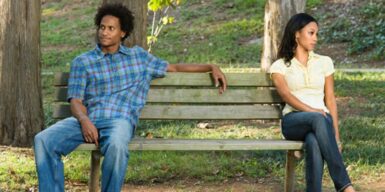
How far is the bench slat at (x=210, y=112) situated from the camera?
616 cm

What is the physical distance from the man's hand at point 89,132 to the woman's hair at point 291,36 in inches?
60.6

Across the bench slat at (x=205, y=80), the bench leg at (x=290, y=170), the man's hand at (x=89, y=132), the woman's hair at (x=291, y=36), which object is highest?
the woman's hair at (x=291, y=36)

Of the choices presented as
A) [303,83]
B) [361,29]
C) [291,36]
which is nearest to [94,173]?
[303,83]

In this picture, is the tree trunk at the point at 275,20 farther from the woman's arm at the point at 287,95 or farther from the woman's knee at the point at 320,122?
the woman's knee at the point at 320,122

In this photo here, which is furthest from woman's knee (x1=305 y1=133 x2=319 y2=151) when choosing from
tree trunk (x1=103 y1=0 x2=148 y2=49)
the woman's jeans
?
tree trunk (x1=103 y1=0 x2=148 y2=49)

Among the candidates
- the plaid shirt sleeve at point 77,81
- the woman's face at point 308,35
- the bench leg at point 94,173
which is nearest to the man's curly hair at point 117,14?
the plaid shirt sleeve at point 77,81

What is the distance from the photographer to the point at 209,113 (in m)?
6.22

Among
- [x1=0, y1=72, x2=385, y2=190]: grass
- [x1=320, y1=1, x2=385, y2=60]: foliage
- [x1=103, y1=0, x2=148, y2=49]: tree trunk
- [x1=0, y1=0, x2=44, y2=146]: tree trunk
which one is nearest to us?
[x1=0, y1=72, x2=385, y2=190]: grass

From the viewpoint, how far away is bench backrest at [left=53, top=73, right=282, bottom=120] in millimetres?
6152

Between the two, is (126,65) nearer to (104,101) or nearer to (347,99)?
(104,101)

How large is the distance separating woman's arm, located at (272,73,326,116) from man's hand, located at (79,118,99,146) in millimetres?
1409

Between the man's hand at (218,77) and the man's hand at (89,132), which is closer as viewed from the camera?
the man's hand at (89,132)

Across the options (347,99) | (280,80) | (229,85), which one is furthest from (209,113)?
(347,99)

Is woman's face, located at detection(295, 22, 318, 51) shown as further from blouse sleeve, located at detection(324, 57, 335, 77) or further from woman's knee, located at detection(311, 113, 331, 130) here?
woman's knee, located at detection(311, 113, 331, 130)
